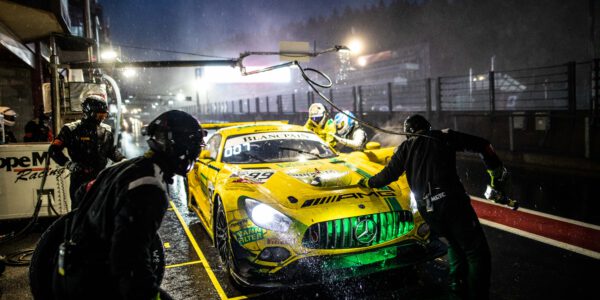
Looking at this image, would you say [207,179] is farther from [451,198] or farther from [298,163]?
[451,198]

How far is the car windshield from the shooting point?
17.5 feet

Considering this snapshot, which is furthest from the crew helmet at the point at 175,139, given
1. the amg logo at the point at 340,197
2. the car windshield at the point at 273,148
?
the car windshield at the point at 273,148

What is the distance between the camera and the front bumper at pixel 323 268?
343cm

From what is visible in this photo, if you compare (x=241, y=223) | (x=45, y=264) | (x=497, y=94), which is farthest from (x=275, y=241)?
(x=497, y=94)

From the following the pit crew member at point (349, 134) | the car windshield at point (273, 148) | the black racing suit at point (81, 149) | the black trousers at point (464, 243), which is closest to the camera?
the black trousers at point (464, 243)

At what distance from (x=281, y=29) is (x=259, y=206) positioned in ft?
319

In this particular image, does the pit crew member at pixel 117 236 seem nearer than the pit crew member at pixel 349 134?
Yes

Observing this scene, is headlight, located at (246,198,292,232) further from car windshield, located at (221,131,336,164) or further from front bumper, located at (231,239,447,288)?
car windshield, located at (221,131,336,164)

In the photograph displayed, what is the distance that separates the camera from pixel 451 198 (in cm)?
339

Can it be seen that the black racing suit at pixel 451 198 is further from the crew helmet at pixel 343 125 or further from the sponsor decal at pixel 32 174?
the sponsor decal at pixel 32 174

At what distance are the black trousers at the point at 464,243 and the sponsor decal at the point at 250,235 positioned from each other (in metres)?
1.42

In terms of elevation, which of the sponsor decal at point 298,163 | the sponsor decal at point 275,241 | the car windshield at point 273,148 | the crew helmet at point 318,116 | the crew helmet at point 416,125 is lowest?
the sponsor decal at point 275,241

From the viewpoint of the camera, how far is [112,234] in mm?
1806

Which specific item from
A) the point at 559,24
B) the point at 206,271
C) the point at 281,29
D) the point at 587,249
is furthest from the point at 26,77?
the point at 281,29
